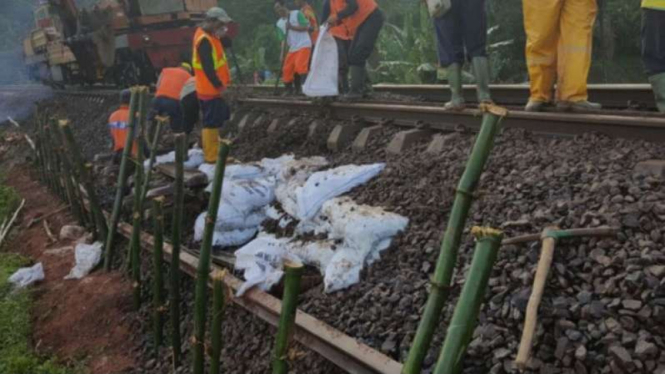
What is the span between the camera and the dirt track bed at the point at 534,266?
2477 mm

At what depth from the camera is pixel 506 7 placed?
14961 mm

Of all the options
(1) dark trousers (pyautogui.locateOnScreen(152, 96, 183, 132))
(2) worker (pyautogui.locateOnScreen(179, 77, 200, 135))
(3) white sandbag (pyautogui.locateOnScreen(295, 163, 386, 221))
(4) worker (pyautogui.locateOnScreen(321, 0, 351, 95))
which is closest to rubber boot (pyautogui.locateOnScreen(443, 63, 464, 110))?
(3) white sandbag (pyautogui.locateOnScreen(295, 163, 386, 221))

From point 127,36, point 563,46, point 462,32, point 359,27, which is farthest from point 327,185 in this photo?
point 127,36

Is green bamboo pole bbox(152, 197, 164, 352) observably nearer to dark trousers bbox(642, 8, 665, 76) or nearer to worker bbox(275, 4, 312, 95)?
dark trousers bbox(642, 8, 665, 76)

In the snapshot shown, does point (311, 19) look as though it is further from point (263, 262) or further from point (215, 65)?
point (263, 262)

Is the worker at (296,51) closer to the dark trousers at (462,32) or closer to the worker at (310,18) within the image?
the worker at (310,18)

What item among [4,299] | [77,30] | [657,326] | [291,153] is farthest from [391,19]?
[657,326]

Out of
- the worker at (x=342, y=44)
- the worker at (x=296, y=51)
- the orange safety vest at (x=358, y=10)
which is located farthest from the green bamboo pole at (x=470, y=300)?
the worker at (x=296, y=51)

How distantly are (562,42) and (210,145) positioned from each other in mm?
4032

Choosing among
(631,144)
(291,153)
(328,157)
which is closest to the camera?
(631,144)

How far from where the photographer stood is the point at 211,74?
7270 millimetres

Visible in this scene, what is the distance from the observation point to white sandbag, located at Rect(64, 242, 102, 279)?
5.84 m

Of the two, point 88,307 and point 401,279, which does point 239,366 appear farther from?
point 88,307

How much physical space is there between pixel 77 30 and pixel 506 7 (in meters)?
10.7
